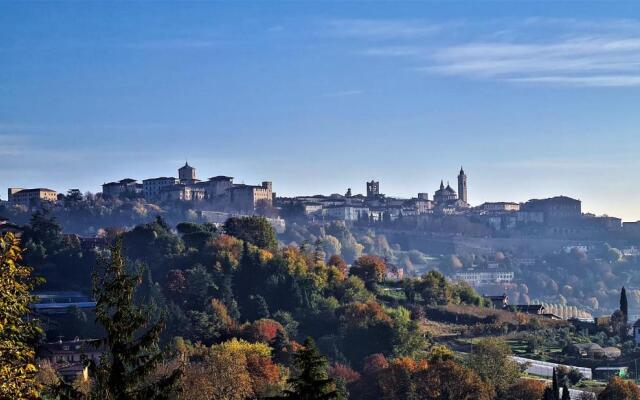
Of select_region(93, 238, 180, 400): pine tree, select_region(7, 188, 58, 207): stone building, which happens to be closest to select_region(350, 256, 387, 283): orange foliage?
select_region(93, 238, 180, 400): pine tree

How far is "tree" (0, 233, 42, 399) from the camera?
11.6 metres

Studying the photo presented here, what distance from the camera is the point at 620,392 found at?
41375 millimetres

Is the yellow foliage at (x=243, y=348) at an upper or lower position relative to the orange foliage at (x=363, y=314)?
lower

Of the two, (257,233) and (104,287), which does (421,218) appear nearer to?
(257,233)

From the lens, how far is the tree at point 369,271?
69600 millimetres

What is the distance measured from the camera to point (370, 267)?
232 feet

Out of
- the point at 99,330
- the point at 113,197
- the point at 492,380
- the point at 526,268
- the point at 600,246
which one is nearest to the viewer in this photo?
the point at 492,380

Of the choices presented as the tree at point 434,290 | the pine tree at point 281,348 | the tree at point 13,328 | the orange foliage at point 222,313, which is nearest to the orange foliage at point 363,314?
the pine tree at point 281,348

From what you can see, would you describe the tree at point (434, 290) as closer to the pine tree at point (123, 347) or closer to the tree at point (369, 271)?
the tree at point (369, 271)

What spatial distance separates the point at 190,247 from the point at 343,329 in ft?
47.2

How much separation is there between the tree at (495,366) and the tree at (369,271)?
22.1m

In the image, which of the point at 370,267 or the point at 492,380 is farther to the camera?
the point at 370,267

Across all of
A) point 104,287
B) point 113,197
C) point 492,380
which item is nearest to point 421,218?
point 113,197

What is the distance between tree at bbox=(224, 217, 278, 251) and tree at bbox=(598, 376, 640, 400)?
28.9 metres
